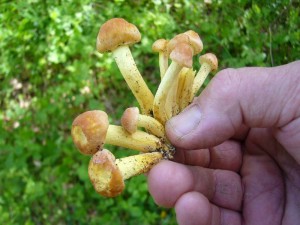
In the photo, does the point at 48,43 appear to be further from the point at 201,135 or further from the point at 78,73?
the point at 201,135

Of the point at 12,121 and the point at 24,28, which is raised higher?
the point at 24,28

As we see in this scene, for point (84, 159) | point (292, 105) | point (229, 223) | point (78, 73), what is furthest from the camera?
point (78, 73)

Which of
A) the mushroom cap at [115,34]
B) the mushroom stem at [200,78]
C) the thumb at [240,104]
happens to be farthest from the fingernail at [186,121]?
the mushroom cap at [115,34]

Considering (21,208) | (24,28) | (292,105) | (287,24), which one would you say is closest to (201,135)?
(292,105)

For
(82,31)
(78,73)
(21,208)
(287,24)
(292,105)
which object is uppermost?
(292,105)

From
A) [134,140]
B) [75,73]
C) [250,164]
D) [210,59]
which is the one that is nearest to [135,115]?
[134,140]

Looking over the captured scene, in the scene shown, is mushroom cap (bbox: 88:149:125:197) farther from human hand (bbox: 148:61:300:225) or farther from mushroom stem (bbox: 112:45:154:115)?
mushroom stem (bbox: 112:45:154:115)

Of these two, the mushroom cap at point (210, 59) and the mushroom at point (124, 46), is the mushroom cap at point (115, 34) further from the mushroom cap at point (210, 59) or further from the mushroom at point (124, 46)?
the mushroom cap at point (210, 59)
